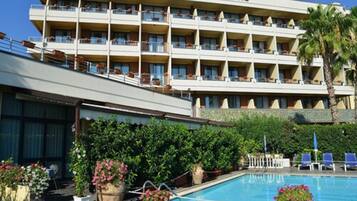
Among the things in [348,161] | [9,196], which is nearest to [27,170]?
[9,196]

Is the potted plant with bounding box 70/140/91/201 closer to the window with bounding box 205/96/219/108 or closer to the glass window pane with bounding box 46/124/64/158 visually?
the glass window pane with bounding box 46/124/64/158

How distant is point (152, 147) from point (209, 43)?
32749 millimetres

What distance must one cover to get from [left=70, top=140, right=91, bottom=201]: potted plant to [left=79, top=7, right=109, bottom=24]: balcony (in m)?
29.3

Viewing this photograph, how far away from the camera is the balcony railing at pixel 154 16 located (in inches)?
1695

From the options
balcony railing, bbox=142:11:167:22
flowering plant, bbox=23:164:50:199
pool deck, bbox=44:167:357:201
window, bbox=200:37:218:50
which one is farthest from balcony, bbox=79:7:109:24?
flowering plant, bbox=23:164:50:199

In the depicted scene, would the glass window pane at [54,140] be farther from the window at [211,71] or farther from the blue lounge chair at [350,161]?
the window at [211,71]

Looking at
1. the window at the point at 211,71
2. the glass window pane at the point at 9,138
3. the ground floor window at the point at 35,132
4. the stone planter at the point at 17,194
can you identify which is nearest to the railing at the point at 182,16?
the window at the point at 211,71

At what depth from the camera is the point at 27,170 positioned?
38.3ft

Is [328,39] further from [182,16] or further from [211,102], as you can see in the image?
[182,16]

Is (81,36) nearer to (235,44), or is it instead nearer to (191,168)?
(235,44)

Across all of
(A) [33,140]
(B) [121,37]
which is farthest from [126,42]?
(A) [33,140]

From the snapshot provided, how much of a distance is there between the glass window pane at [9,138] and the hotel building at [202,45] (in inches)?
888

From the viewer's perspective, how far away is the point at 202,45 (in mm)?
45438

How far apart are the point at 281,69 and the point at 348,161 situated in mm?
23833
